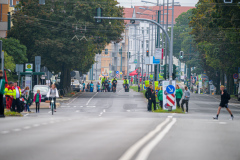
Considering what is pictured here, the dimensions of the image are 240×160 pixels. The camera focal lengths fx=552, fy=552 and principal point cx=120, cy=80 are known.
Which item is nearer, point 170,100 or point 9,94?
point 9,94

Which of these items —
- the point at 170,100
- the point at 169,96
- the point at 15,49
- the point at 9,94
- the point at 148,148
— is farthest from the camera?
the point at 15,49

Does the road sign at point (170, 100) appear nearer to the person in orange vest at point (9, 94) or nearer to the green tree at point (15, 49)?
the person in orange vest at point (9, 94)

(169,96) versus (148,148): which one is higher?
(169,96)

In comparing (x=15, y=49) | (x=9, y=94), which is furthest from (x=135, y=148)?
(x=15, y=49)

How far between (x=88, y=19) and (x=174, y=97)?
80.1 ft

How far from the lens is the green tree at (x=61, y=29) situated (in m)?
54.9

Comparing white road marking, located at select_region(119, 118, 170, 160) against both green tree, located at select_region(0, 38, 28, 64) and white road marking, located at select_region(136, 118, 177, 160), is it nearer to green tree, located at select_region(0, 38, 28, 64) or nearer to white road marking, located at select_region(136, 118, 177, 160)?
white road marking, located at select_region(136, 118, 177, 160)

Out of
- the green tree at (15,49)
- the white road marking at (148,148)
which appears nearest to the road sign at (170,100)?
the white road marking at (148,148)

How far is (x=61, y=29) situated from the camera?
55.8 m

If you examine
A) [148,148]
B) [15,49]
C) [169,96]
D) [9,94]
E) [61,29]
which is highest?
[61,29]

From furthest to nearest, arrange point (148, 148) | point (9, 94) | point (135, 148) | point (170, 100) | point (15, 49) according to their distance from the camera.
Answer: point (15, 49), point (170, 100), point (9, 94), point (148, 148), point (135, 148)

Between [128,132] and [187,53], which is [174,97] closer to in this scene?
[128,132]

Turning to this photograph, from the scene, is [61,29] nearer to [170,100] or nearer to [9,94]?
[170,100]

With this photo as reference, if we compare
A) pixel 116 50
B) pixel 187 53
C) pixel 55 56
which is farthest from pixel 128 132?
pixel 116 50
